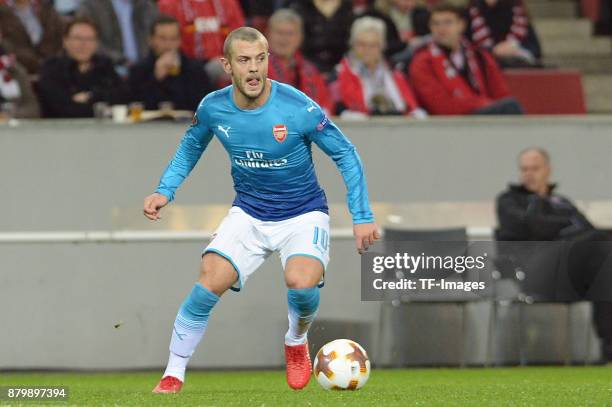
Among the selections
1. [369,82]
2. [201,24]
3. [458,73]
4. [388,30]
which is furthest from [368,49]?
[201,24]

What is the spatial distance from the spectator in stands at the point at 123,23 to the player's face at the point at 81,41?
94 cm

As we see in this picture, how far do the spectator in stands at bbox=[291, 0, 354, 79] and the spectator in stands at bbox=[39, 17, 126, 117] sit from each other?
2.19 metres

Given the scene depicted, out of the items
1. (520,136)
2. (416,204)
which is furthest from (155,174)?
(520,136)

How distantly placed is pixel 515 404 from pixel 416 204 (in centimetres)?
568

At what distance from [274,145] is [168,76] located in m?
5.41

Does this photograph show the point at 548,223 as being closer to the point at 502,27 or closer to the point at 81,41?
the point at 502,27

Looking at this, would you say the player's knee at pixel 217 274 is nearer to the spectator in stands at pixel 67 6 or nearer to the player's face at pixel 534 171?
the player's face at pixel 534 171

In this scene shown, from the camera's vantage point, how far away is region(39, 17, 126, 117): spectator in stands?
13656 mm

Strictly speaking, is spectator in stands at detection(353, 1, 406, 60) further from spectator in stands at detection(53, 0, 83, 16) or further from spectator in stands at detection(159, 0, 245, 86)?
spectator in stands at detection(53, 0, 83, 16)

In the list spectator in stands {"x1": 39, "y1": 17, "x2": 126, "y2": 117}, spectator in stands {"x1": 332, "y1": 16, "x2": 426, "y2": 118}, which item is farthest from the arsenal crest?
spectator in stands {"x1": 39, "y1": 17, "x2": 126, "y2": 117}

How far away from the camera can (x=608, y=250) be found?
1266 cm

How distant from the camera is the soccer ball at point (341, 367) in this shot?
8.66m

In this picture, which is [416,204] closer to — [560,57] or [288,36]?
[288,36]

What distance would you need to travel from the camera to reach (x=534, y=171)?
512 inches
